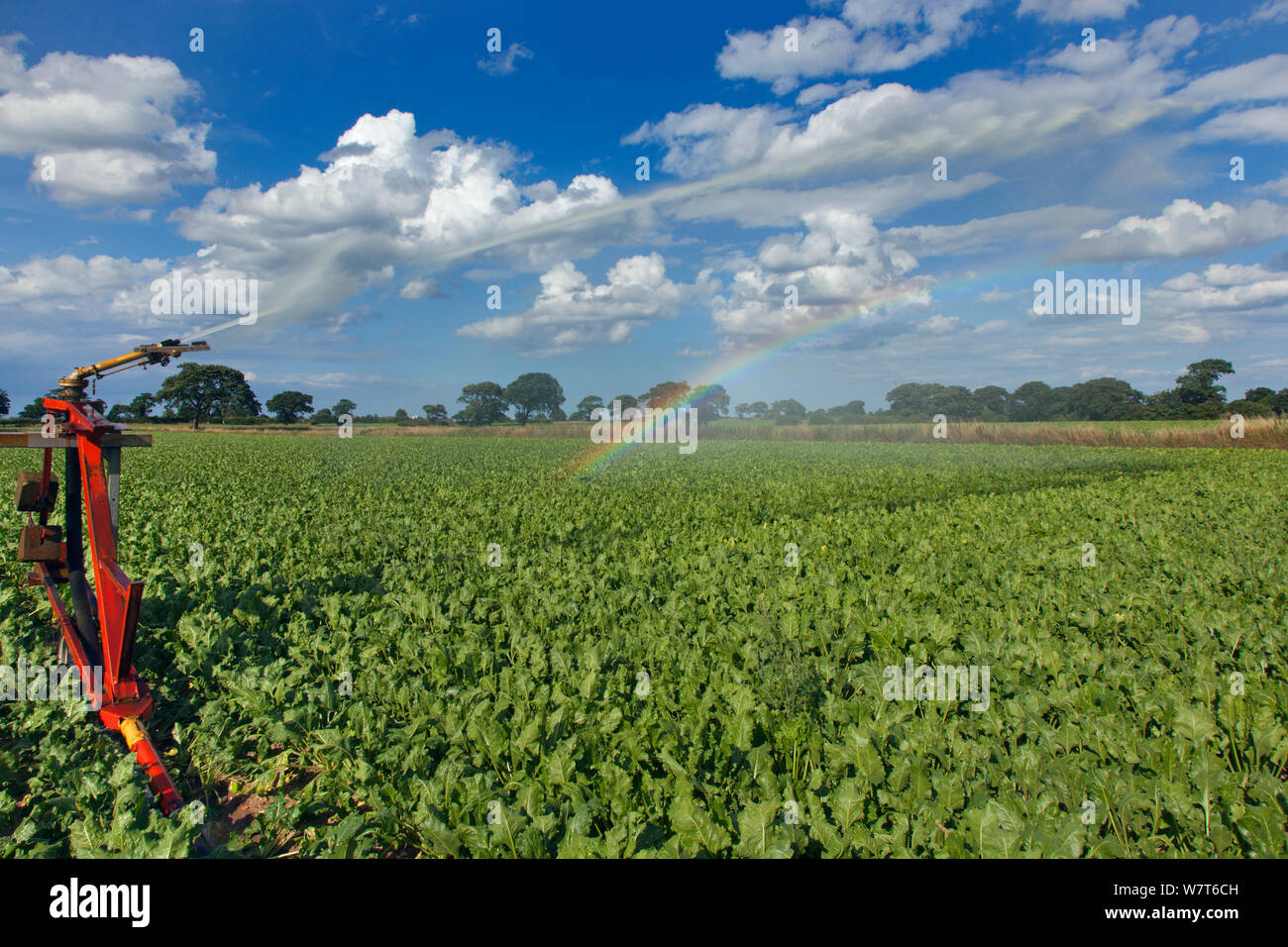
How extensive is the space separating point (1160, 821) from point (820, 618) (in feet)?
10.6

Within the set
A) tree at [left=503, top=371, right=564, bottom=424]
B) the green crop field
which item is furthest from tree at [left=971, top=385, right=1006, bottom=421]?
the green crop field

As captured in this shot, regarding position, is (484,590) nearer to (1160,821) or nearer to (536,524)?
(536,524)

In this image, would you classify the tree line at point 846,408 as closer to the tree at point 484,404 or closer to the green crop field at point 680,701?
the tree at point 484,404

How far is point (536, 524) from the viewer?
12602mm

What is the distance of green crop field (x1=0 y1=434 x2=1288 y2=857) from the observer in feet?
11.0

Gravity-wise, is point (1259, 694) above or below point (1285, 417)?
below

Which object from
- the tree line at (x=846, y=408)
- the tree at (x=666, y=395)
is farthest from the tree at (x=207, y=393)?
the tree at (x=666, y=395)

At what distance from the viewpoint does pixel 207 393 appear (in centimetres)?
9050

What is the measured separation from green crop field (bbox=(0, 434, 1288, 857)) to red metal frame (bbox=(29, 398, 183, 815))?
0.77 ft

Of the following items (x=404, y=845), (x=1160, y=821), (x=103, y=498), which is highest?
(x=103, y=498)

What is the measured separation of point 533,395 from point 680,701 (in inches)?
4793

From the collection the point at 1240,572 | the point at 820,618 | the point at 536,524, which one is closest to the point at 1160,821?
the point at 820,618

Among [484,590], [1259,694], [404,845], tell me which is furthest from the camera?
[484,590]
